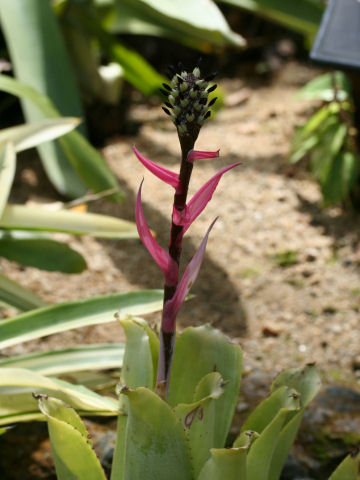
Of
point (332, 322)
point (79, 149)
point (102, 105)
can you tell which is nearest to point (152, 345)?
point (79, 149)

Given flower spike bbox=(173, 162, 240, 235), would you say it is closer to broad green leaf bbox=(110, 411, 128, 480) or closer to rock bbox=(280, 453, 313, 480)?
broad green leaf bbox=(110, 411, 128, 480)

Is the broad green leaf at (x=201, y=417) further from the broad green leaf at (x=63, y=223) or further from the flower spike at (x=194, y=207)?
the broad green leaf at (x=63, y=223)

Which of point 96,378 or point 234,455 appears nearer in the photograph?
point 234,455

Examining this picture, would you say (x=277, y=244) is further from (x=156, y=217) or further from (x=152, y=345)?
(x=152, y=345)

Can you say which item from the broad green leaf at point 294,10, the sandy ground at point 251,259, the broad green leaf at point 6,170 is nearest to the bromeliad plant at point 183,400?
the broad green leaf at point 6,170

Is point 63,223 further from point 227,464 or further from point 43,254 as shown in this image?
point 227,464

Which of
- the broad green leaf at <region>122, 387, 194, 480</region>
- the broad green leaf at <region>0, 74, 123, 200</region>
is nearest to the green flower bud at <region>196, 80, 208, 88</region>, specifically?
the broad green leaf at <region>122, 387, 194, 480</region>

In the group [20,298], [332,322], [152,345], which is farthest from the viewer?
[332,322]
